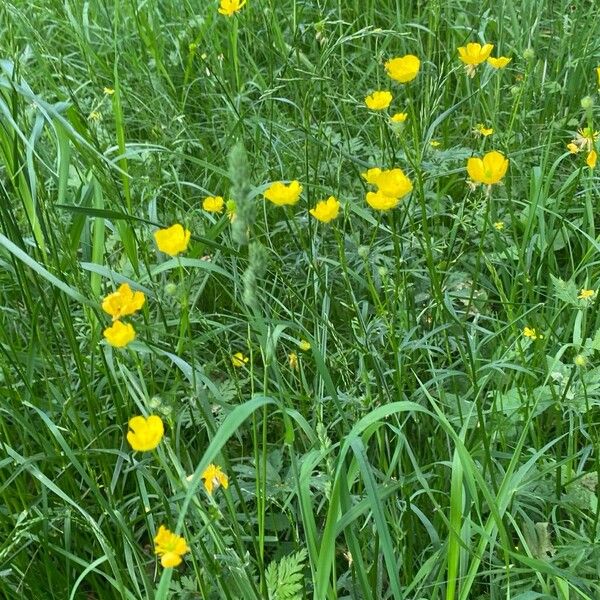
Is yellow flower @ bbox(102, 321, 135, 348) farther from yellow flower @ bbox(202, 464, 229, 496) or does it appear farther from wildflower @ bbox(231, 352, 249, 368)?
wildflower @ bbox(231, 352, 249, 368)

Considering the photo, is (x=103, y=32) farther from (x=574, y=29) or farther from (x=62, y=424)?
(x=62, y=424)

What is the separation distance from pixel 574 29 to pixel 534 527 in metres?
1.52

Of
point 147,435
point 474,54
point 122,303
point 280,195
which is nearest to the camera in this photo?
point 147,435

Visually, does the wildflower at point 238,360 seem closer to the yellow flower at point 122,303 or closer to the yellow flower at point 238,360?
the yellow flower at point 238,360

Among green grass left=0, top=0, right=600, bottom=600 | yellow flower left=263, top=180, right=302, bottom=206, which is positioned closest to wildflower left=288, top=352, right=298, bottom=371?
green grass left=0, top=0, right=600, bottom=600

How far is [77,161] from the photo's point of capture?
194 centimetres

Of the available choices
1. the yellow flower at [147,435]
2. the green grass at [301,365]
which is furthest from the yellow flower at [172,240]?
the yellow flower at [147,435]

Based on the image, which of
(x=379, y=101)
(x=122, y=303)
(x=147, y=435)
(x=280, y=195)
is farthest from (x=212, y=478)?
(x=379, y=101)

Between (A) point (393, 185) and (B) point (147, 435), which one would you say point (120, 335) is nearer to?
(B) point (147, 435)

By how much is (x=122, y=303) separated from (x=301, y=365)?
0.53 m

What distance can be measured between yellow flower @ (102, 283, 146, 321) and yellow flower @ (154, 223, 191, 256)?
91mm

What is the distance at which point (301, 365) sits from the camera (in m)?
1.49

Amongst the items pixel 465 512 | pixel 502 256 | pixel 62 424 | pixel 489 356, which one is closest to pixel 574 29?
pixel 502 256

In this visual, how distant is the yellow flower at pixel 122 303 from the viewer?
100 centimetres
